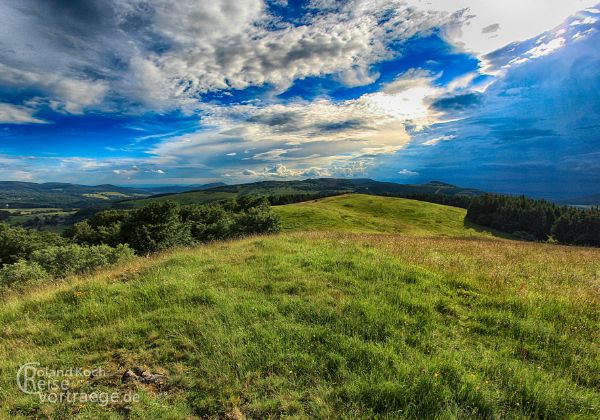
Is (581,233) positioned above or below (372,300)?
below

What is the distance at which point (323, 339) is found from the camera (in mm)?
6523

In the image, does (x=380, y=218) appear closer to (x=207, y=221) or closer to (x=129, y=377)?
(x=207, y=221)

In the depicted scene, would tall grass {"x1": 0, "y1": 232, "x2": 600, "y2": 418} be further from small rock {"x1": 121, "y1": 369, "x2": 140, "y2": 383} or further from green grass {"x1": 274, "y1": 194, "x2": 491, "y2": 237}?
green grass {"x1": 274, "y1": 194, "x2": 491, "y2": 237}

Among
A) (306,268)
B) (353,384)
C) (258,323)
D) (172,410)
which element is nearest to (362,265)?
(306,268)

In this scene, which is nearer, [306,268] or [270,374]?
[270,374]

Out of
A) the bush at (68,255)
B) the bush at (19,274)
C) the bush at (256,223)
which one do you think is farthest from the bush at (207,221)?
the bush at (19,274)

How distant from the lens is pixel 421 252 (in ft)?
44.7

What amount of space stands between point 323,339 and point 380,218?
9122cm

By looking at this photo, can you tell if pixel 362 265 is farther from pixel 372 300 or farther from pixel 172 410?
pixel 172 410

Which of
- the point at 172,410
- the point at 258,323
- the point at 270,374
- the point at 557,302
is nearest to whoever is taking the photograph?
the point at 172,410

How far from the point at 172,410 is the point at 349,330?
3862 millimetres

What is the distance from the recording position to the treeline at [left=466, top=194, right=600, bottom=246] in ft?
305

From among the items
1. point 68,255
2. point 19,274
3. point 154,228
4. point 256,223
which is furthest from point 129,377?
point 154,228

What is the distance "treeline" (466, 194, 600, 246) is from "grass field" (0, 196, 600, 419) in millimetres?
113095
